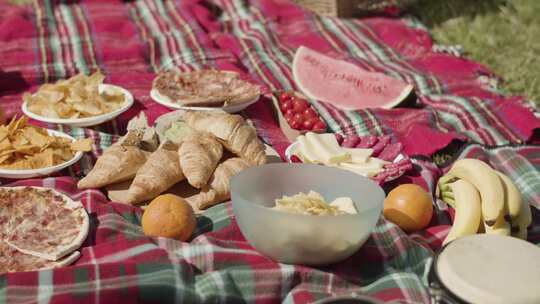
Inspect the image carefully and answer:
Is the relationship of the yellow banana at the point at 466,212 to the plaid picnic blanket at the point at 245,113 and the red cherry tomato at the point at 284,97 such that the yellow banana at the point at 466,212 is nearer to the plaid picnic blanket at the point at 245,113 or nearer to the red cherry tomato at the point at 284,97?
the plaid picnic blanket at the point at 245,113

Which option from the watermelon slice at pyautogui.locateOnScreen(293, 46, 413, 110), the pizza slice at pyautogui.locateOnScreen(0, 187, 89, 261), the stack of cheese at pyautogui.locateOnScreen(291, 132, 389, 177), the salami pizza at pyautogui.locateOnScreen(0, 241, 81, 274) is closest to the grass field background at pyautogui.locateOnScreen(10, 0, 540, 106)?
the watermelon slice at pyautogui.locateOnScreen(293, 46, 413, 110)

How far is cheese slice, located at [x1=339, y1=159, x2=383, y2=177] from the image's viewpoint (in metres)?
2.62

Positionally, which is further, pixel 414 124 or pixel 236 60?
pixel 236 60

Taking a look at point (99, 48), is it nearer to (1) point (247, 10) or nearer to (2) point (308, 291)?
(1) point (247, 10)

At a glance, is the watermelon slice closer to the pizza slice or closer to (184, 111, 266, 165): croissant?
(184, 111, 266, 165): croissant

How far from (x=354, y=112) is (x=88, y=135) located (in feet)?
4.68

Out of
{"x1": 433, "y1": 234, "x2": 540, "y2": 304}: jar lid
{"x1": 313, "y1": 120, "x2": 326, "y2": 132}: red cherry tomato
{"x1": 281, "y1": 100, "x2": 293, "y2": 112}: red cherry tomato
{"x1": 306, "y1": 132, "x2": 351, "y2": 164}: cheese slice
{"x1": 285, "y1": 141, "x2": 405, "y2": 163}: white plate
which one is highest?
{"x1": 433, "y1": 234, "x2": 540, "y2": 304}: jar lid

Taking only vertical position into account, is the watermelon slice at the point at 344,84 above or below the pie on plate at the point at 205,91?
below

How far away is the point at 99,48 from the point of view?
4254 mm

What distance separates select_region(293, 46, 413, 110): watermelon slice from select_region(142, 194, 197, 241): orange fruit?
67.9 inches

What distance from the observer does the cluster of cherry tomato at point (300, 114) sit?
319 cm

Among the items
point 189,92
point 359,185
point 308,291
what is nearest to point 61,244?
point 308,291

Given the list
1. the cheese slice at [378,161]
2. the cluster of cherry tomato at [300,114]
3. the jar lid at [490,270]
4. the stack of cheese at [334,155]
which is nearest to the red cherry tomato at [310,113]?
the cluster of cherry tomato at [300,114]

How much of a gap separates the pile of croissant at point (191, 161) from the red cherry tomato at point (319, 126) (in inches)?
25.4
